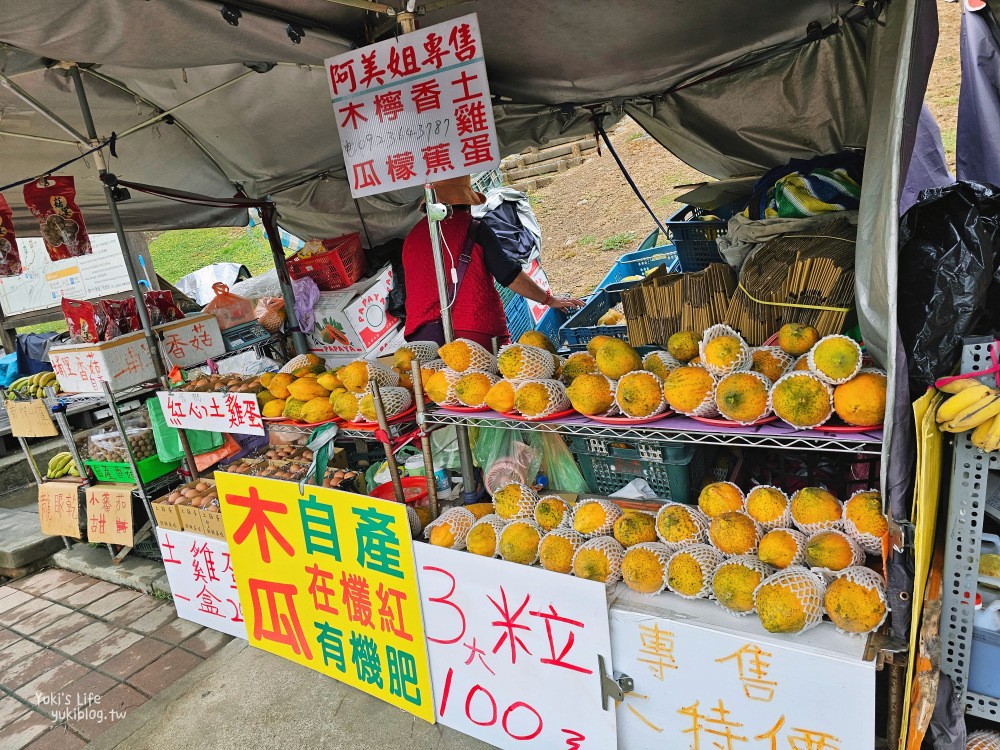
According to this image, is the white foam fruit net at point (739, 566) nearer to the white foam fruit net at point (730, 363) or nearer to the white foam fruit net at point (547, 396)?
the white foam fruit net at point (730, 363)

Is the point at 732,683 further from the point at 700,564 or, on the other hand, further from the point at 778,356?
the point at 778,356

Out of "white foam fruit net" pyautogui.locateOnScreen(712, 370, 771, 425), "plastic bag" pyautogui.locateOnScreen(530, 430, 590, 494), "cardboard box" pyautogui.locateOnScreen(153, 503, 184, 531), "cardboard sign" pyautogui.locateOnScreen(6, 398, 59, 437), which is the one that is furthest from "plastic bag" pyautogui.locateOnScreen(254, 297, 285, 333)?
"white foam fruit net" pyautogui.locateOnScreen(712, 370, 771, 425)

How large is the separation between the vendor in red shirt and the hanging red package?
229cm

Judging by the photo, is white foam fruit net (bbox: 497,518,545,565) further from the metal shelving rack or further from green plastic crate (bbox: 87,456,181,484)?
green plastic crate (bbox: 87,456,181,484)

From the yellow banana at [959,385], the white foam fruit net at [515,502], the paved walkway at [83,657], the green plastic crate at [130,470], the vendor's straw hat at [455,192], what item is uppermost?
the vendor's straw hat at [455,192]

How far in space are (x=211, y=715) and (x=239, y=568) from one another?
71 centimetres

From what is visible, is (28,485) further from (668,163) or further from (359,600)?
(668,163)

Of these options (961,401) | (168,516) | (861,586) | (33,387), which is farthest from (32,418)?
(961,401)

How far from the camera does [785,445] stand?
1.99 metres

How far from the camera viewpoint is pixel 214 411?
11.5ft

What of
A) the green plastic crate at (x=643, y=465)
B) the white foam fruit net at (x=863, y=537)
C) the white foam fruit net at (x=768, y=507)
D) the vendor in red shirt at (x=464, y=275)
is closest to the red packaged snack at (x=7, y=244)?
the vendor in red shirt at (x=464, y=275)

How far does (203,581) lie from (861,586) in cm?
351

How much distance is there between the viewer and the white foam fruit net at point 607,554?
2.38 metres

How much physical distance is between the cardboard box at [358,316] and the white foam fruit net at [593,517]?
316 cm
